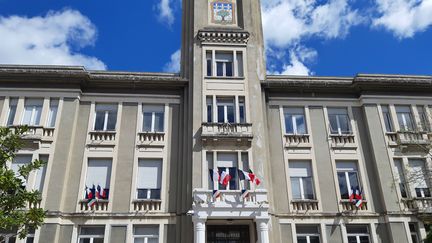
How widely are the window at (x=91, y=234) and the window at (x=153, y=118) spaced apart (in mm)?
6204

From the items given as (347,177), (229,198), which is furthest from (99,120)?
(347,177)

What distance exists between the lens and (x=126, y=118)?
22.5 meters

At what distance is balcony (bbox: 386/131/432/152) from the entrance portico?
9.56 m

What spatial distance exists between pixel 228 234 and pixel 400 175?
1082cm

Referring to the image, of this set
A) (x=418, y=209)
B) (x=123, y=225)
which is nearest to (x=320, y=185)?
(x=418, y=209)

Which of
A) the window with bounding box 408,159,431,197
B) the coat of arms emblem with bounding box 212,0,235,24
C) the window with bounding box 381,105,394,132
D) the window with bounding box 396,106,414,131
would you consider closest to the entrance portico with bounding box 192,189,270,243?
the window with bounding box 408,159,431,197

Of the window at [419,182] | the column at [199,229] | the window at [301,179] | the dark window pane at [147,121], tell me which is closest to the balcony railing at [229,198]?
the column at [199,229]

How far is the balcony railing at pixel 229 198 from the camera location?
18531mm

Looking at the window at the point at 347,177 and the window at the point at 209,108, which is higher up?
the window at the point at 209,108

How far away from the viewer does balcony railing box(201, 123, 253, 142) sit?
2080 cm

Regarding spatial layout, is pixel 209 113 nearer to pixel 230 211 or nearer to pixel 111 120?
pixel 111 120

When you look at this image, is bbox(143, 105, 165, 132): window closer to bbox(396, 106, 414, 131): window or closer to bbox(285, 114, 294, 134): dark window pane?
bbox(285, 114, 294, 134): dark window pane

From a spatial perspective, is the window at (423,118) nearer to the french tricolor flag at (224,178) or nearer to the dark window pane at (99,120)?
the french tricolor flag at (224,178)

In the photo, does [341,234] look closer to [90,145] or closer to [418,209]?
[418,209]
